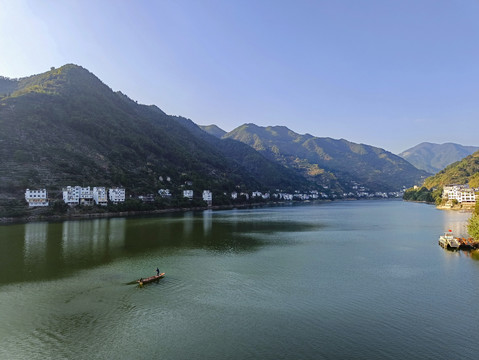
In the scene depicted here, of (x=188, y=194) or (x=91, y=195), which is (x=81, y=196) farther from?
(x=188, y=194)

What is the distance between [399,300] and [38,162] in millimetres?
84377

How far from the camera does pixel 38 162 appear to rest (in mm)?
80188

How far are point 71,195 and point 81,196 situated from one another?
2.59 meters

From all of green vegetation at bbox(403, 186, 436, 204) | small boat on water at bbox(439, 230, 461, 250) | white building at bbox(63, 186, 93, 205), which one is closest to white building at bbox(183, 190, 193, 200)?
white building at bbox(63, 186, 93, 205)

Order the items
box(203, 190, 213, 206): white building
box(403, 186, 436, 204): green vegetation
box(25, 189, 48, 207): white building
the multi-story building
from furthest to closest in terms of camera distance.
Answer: box(403, 186, 436, 204): green vegetation
box(203, 190, 213, 206): white building
the multi-story building
box(25, 189, 48, 207): white building

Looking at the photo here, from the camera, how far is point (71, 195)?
74000mm

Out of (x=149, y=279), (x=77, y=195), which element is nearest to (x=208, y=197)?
(x=77, y=195)

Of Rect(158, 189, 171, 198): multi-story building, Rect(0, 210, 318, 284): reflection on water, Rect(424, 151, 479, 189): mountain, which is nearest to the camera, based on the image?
Rect(0, 210, 318, 284): reflection on water

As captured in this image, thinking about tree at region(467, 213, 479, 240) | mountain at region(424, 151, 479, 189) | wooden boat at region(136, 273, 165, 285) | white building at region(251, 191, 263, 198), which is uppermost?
mountain at region(424, 151, 479, 189)

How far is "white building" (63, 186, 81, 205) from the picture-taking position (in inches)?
2863

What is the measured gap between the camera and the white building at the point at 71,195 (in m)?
72.7

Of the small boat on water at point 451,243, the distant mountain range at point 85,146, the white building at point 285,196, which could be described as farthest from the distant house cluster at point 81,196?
the white building at point 285,196

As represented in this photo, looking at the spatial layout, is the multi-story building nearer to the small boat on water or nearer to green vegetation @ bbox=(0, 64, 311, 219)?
green vegetation @ bbox=(0, 64, 311, 219)

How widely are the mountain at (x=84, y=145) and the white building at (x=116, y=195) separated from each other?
5200mm
